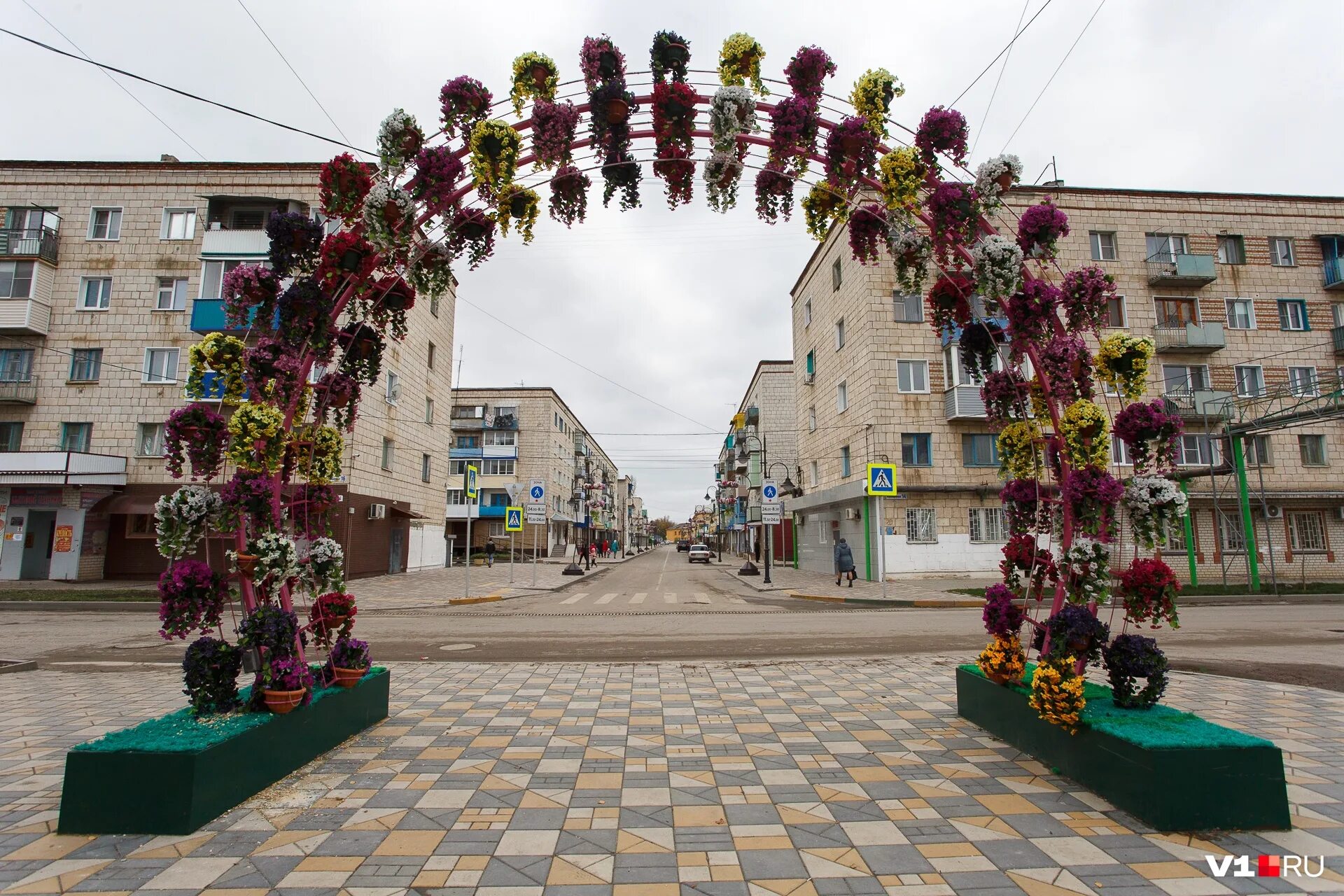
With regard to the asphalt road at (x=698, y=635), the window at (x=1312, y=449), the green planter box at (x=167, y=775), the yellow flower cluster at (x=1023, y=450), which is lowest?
the asphalt road at (x=698, y=635)

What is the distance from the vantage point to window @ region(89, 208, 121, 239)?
25938 mm

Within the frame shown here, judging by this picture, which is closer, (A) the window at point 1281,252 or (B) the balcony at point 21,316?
(B) the balcony at point 21,316

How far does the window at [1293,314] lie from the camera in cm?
2744

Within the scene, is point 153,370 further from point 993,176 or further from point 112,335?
point 993,176

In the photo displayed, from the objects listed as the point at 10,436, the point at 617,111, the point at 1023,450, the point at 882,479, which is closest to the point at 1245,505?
the point at 882,479

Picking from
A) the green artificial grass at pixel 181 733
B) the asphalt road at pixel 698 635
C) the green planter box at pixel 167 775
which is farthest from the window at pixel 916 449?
the green planter box at pixel 167 775

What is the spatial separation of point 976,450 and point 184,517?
991 inches

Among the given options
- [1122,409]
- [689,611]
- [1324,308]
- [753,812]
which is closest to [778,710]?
[753,812]

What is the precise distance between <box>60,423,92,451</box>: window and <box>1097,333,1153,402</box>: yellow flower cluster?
103 ft

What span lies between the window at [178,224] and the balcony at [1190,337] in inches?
1501

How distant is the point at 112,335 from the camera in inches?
996

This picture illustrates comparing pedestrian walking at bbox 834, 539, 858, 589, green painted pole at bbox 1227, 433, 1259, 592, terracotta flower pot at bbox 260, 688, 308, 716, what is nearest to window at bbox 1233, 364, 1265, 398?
green painted pole at bbox 1227, 433, 1259, 592

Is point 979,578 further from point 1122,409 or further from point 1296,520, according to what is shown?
point 1122,409

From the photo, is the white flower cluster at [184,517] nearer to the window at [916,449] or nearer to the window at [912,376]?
the window at [916,449]
